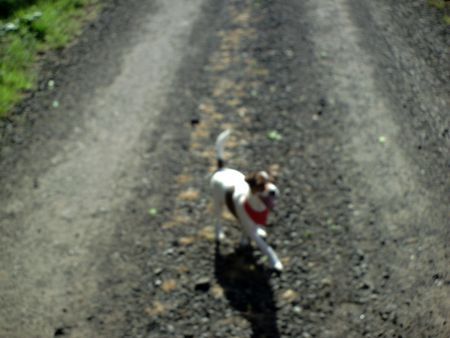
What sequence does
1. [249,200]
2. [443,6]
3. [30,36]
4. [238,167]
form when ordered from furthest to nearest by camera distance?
1. [30,36]
2. [443,6]
3. [238,167]
4. [249,200]

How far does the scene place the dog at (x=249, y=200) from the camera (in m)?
6.05

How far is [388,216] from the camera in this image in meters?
7.21

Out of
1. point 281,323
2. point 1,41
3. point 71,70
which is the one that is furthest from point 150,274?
point 1,41

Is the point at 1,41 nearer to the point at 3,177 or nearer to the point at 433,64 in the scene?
the point at 3,177

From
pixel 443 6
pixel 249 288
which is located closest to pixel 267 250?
pixel 249 288

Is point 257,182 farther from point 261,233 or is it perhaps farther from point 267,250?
point 261,233

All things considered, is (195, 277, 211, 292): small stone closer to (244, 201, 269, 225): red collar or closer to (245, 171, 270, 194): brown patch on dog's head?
(244, 201, 269, 225): red collar

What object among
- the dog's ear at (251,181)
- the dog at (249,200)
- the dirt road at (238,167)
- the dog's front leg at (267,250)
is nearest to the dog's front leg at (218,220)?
the dog at (249,200)

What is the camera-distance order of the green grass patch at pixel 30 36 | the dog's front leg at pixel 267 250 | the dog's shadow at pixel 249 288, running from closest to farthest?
the dog's shadow at pixel 249 288 < the dog's front leg at pixel 267 250 < the green grass patch at pixel 30 36

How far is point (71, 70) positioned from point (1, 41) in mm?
2038

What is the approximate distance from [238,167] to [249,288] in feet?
7.33

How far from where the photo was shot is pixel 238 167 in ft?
26.8

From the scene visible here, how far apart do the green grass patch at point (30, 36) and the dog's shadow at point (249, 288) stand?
222 inches

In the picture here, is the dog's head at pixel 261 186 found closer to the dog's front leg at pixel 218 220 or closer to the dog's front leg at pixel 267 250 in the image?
the dog's front leg at pixel 267 250
